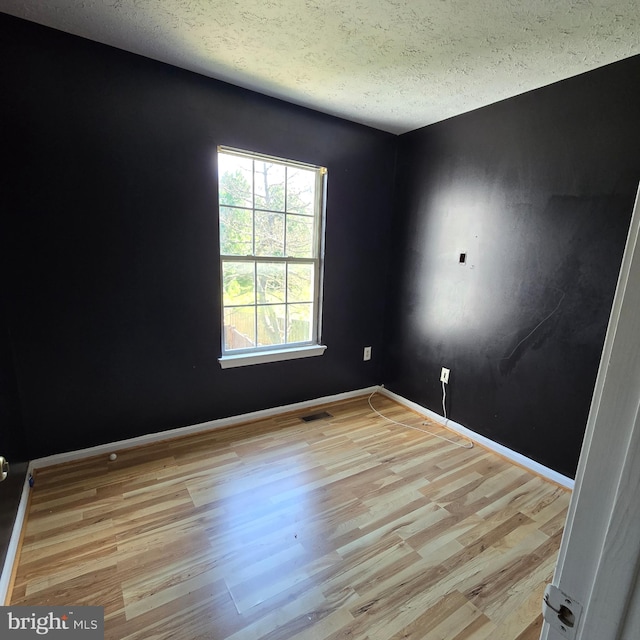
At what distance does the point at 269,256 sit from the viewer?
106 inches

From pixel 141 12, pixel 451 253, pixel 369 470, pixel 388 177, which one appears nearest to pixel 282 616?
pixel 369 470

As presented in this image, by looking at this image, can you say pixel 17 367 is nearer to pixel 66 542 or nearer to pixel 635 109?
pixel 66 542

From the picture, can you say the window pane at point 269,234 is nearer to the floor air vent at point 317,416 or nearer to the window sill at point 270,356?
the window sill at point 270,356

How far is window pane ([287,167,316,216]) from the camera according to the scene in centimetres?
271

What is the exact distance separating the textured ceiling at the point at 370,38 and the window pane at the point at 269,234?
863 mm

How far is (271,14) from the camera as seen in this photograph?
63.2 inches

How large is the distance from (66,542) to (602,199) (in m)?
3.28

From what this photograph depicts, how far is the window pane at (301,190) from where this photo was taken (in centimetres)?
271

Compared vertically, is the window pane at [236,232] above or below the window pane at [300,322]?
above

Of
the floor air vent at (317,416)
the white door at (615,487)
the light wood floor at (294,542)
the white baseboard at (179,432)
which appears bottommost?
the floor air vent at (317,416)

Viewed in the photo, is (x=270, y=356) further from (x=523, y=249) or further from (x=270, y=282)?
(x=523, y=249)

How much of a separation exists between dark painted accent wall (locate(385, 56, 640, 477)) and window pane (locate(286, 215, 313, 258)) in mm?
912

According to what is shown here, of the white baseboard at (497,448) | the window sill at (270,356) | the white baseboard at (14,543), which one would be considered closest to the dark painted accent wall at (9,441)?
the white baseboard at (14,543)

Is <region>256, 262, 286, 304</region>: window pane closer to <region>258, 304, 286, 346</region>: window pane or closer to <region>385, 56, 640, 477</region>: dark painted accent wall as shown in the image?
<region>258, 304, 286, 346</region>: window pane
